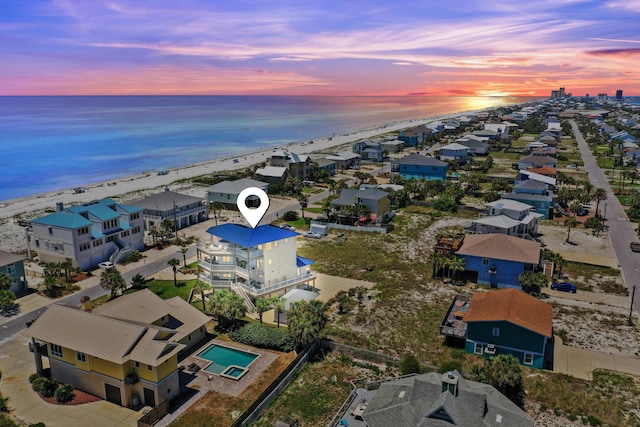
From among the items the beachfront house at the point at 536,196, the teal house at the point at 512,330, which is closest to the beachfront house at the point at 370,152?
the beachfront house at the point at 536,196

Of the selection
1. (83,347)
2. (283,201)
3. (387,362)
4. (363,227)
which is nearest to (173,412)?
(83,347)

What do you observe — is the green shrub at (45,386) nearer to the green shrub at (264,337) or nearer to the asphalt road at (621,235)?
the green shrub at (264,337)

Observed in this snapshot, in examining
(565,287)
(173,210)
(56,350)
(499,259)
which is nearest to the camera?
(56,350)

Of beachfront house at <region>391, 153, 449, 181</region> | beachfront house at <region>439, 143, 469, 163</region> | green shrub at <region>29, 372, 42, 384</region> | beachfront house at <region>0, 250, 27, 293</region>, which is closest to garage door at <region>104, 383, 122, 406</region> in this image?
green shrub at <region>29, 372, 42, 384</region>

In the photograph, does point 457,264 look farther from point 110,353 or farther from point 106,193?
point 106,193

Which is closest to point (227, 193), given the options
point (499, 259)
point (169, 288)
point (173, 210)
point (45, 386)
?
point (173, 210)
